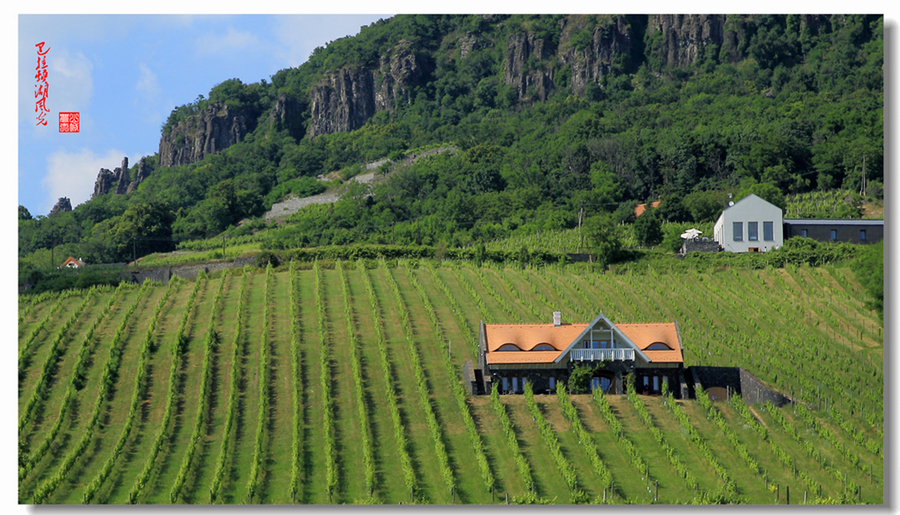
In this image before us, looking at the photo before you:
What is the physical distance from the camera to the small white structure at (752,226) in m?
63.3

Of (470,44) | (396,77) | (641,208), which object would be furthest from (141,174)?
(641,208)

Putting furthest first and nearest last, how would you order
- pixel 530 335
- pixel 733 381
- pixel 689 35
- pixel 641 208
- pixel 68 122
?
1. pixel 689 35
2. pixel 641 208
3. pixel 733 381
4. pixel 530 335
5. pixel 68 122

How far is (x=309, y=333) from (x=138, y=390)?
31.8ft

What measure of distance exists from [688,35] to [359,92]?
50366 millimetres

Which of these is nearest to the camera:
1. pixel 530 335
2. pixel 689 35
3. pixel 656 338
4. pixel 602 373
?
pixel 602 373

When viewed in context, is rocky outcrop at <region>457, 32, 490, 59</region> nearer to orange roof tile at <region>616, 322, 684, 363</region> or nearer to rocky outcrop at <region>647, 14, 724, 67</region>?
rocky outcrop at <region>647, 14, 724, 67</region>

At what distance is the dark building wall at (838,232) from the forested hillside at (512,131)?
1095cm

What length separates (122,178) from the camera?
140 m

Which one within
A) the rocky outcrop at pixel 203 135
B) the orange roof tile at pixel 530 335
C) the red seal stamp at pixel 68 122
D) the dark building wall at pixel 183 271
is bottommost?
the orange roof tile at pixel 530 335

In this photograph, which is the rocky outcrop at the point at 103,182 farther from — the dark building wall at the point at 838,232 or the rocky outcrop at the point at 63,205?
the dark building wall at the point at 838,232

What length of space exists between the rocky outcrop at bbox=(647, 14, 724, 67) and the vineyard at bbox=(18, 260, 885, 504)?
7856cm

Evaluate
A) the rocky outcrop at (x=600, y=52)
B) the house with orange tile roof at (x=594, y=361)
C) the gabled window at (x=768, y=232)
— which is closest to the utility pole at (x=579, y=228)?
the gabled window at (x=768, y=232)

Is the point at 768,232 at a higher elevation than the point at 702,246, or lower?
higher

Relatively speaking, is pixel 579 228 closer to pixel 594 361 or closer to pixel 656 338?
pixel 656 338
